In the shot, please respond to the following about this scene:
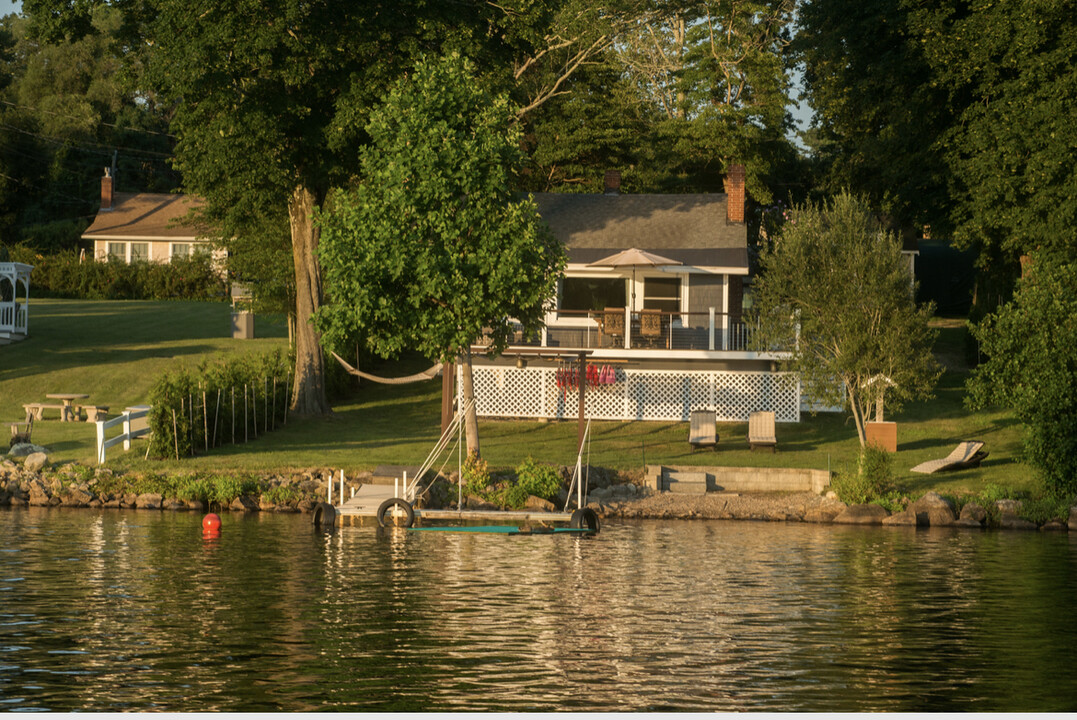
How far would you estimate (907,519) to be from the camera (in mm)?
28938

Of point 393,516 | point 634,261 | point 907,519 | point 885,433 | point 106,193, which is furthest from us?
point 106,193

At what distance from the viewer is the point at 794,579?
20.9m

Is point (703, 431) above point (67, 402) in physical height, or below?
below

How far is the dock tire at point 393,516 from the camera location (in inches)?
1060

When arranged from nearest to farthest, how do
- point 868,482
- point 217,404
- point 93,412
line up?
point 868,482
point 217,404
point 93,412

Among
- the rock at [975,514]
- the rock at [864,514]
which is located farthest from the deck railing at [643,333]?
the rock at [975,514]

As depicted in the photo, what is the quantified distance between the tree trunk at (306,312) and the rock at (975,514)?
2036cm

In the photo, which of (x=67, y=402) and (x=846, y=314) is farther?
(x=67, y=402)

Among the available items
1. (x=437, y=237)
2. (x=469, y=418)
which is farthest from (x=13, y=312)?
(x=469, y=418)

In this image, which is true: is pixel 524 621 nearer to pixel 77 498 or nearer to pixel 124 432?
pixel 77 498

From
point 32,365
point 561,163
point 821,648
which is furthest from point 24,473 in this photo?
point 561,163

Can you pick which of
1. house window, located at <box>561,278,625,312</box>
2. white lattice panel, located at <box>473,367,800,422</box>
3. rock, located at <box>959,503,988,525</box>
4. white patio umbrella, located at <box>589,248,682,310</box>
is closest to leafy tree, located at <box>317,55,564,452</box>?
white patio umbrella, located at <box>589,248,682,310</box>

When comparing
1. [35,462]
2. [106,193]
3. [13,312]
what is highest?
[106,193]

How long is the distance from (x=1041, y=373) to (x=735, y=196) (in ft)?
55.5
